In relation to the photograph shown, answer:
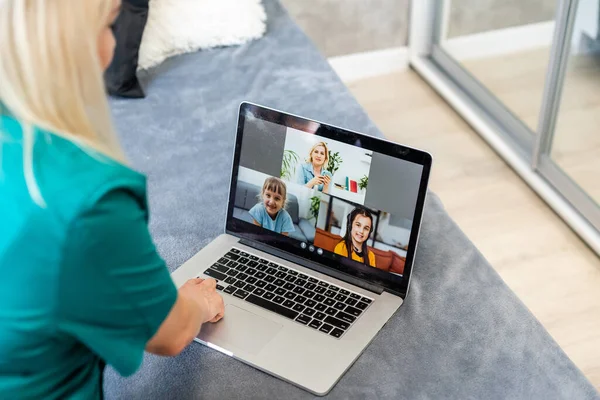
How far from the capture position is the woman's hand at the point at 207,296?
1.03 metres

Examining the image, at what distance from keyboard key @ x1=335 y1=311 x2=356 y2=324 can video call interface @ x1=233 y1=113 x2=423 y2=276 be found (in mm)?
93

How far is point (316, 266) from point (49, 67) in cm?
60

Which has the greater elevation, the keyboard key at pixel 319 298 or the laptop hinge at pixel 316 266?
the laptop hinge at pixel 316 266

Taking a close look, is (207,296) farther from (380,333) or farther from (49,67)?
(49,67)

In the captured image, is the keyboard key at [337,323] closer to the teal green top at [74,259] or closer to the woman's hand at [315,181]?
the woman's hand at [315,181]

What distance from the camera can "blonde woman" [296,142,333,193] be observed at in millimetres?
1166

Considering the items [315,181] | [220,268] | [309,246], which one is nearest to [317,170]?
[315,181]

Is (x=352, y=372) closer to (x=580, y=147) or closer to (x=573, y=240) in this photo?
(x=573, y=240)

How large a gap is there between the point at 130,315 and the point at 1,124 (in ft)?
0.77

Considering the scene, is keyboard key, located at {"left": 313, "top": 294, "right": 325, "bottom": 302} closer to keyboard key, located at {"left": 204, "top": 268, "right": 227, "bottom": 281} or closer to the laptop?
the laptop

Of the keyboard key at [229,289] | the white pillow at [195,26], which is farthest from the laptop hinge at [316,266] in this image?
the white pillow at [195,26]

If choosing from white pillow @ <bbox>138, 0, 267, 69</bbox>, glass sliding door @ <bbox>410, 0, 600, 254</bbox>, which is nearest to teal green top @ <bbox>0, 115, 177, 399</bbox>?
white pillow @ <bbox>138, 0, 267, 69</bbox>

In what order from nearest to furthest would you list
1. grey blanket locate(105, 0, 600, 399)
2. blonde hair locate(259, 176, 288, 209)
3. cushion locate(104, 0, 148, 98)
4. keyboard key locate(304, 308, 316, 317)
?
grey blanket locate(105, 0, 600, 399), keyboard key locate(304, 308, 316, 317), blonde hair locate(259, 176, 288, 209), cushion locate(104, 0, 148, 98)

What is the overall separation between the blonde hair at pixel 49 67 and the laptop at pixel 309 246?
43cm
